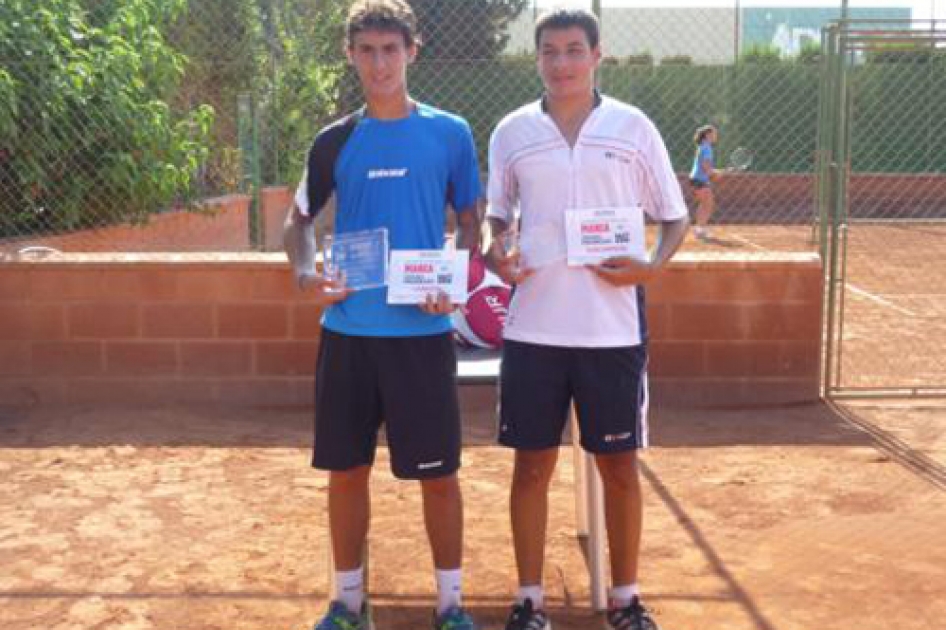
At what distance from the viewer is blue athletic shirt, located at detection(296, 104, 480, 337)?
328 centimetres

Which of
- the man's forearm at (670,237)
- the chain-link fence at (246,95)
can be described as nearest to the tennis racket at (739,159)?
the chain-link fence at (246,95)

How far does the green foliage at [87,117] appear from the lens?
7.70m

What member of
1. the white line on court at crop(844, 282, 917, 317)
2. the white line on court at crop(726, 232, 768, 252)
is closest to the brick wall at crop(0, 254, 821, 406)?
the white line on court at crop(844, 282, 917, 317)

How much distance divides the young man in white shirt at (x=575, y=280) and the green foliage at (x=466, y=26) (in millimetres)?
8111

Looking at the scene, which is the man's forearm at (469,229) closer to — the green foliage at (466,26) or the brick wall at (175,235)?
the brick wall at (175,235)

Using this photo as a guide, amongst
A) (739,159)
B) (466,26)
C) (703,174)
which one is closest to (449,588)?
(466,26)

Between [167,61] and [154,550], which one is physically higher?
[167,61]

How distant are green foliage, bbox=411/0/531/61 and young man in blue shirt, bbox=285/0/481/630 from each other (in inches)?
321

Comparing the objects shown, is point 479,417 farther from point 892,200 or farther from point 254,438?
point 892,200

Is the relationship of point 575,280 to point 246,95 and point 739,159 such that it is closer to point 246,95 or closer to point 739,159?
point 246,95

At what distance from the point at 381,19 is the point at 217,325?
357cm

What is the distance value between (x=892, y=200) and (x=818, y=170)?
1359 cm

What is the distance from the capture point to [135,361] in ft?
21.4

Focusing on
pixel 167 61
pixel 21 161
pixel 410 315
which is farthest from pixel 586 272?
pixel 167 61
